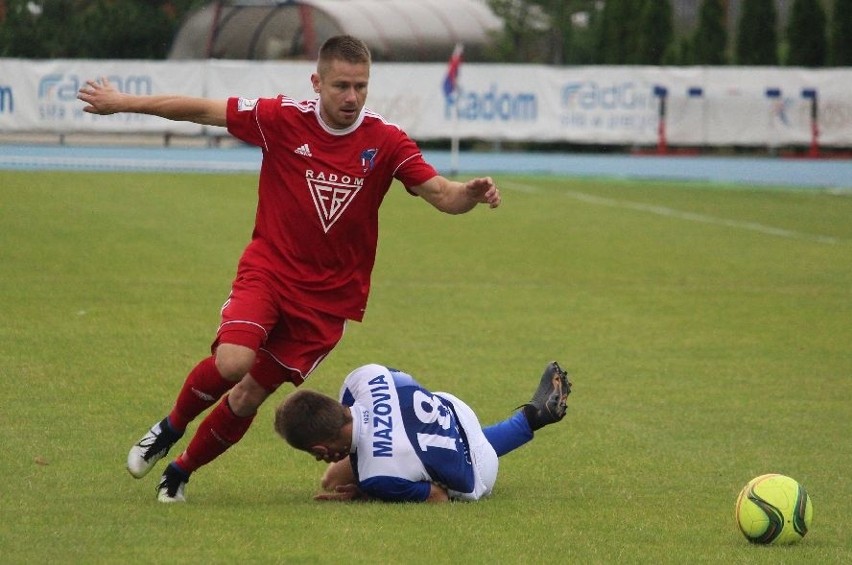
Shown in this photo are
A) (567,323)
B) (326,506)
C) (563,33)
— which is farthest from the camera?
(563,33)

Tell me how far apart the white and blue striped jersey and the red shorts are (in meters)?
0.22

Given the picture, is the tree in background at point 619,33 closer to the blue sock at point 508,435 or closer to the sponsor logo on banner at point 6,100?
the sponsor logo on banner at point 6,100

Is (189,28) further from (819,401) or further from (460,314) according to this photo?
(819,401)

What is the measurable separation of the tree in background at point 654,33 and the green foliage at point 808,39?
10.5 feet

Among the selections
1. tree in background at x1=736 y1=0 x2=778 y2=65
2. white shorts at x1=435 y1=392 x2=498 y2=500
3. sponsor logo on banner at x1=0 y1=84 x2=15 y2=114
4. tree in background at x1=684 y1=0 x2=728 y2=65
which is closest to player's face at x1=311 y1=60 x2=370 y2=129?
white shorts at x1=435 y1=392 x2=498 y2=500

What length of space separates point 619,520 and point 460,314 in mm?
6912

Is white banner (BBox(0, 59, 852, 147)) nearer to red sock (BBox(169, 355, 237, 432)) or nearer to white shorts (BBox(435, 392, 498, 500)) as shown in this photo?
white shorts (BBox(435, 392, 498, 500))

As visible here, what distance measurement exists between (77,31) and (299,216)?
31280 millimetres

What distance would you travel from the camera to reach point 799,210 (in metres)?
24.8

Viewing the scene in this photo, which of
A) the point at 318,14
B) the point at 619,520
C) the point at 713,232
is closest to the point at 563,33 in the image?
the point at 318,14

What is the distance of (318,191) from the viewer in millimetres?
6680

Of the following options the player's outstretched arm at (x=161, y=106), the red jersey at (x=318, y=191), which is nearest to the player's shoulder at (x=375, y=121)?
the red jersey at (x=318, y=191)

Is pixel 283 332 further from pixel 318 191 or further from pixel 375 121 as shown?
pixel 375 121

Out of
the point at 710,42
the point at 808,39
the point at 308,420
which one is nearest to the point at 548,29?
the point at 710,42
